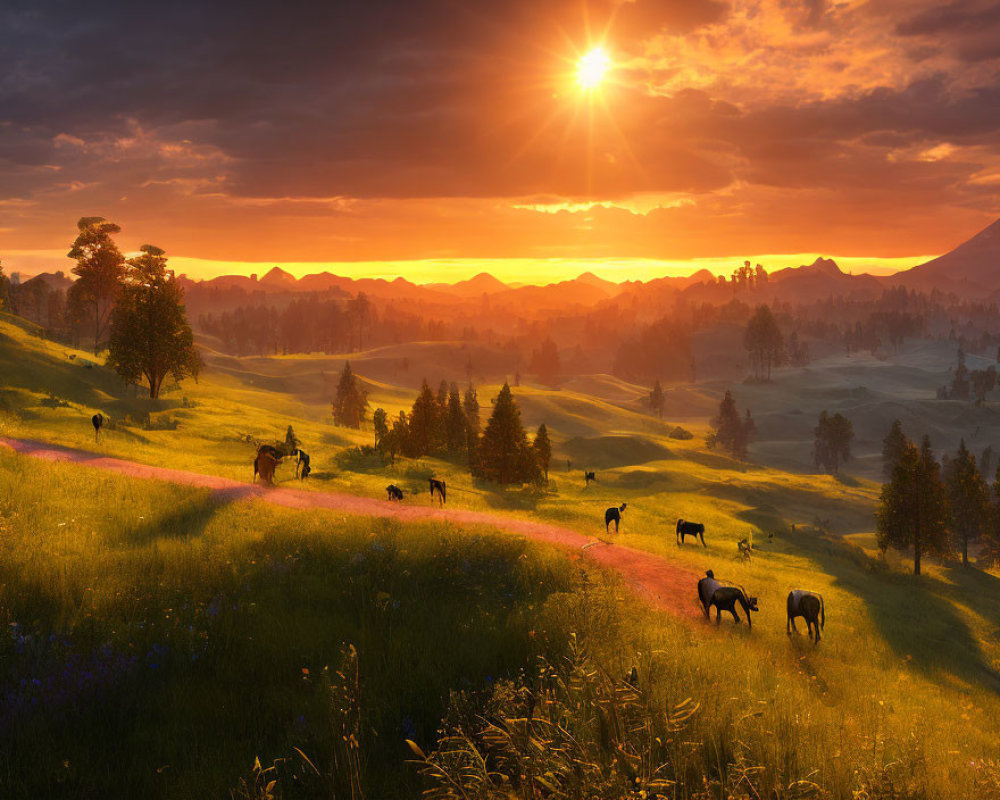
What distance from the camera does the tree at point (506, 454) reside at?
49.6 m

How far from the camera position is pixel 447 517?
1934 centimetres

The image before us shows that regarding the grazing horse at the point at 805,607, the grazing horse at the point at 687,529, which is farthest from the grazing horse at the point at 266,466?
the grazing horse at the point at 687,529

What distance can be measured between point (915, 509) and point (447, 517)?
4495 cm

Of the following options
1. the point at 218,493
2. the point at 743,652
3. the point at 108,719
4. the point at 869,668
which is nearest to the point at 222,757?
the point at 108,719

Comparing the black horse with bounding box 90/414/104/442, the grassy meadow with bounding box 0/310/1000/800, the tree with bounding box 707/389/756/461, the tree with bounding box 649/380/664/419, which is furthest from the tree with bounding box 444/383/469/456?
the tree with bounding box 649/380/664/419

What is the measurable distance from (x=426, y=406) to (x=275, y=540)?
4630cm

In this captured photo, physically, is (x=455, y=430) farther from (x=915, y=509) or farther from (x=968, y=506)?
(x=968, y=506)

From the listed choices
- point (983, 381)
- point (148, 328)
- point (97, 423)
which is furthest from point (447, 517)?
point (983, 381)

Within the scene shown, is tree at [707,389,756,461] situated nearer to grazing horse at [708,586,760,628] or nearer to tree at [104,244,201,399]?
tree at [104,244,201,399]

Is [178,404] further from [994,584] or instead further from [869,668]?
[994,584]

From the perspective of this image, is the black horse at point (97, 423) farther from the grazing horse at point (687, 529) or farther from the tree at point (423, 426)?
the grazing horse at point (687, 529)

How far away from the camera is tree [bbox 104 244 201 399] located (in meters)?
49.0

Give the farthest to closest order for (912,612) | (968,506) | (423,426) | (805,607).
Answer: (423,426), (968,506), (912,612), (805,607)

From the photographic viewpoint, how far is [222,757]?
6.15 m
